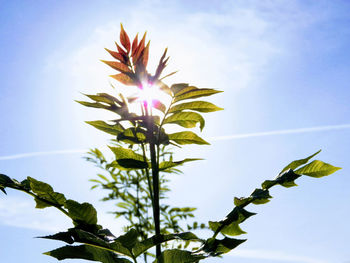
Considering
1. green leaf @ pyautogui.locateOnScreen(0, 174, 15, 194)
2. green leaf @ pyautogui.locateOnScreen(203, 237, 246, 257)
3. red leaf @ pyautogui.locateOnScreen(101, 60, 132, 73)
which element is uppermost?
red leaf @ pyautogui.locateOnScreen(101, 60, 132, 73)

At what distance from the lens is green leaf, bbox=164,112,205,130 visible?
4.82ft

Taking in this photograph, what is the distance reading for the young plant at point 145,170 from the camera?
3.49 ft

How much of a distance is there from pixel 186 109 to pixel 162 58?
252 mm

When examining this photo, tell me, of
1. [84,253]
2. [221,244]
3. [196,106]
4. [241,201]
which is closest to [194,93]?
→ [196,106]

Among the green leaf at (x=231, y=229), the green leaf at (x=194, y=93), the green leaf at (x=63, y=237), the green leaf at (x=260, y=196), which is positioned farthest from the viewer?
the green leaf at (x=194, y=93)

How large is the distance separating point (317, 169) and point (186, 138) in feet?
1.85

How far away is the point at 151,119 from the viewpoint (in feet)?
4.54

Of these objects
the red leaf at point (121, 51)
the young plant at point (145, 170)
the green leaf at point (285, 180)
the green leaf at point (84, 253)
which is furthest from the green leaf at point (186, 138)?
the green leaf at point (84, 253)

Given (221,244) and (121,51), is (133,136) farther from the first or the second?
(221,244)

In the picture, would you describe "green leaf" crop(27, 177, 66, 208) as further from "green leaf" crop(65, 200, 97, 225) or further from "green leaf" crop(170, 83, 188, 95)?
"green leaf" crop(170, 83, 188, 95)

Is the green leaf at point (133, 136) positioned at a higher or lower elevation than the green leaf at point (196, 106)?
lower

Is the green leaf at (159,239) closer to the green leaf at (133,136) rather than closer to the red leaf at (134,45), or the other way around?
the green leaf at (133,136)

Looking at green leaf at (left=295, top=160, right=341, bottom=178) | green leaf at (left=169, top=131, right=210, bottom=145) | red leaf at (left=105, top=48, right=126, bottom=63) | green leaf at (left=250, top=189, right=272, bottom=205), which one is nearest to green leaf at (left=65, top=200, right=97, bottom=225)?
green leaf at (left=169, top=131, right=210, bottom=145)

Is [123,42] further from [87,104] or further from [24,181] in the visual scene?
[24,181]
